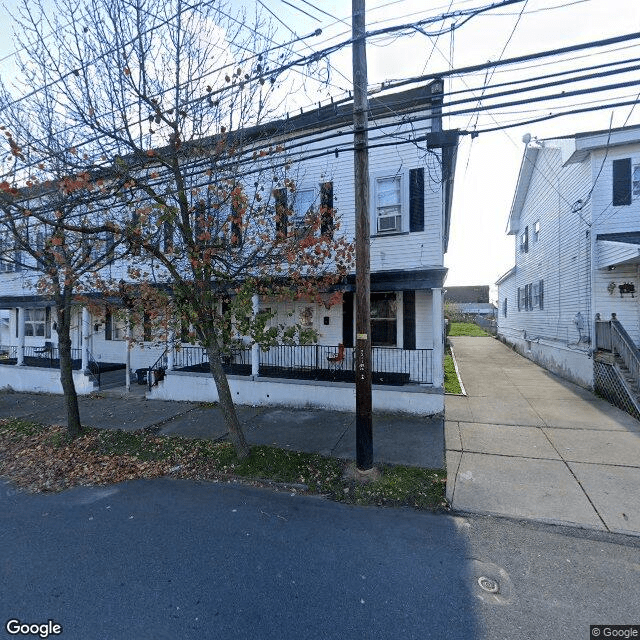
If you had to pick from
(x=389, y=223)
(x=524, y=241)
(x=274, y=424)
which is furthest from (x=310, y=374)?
(x=524, y=241)

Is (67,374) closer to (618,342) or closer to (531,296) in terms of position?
(618,342)

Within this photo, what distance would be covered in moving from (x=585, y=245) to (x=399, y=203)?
6.47 m

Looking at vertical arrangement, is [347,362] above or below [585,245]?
below

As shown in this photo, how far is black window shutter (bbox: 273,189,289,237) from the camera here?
6.08m

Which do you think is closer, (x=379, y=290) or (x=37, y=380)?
(x=379, y=290)

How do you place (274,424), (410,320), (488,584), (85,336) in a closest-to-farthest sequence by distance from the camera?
1. (488,584)
2. (274,424)
3. (410,320)
4. (85,336)

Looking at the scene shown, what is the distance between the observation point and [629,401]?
7.84 m

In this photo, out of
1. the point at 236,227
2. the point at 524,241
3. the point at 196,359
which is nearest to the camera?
the point at 236,227

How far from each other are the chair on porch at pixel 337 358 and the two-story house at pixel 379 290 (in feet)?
0.09

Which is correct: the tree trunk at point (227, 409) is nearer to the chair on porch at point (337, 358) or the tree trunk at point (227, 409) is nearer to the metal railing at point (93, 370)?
the chair on porch at point (337, 358)

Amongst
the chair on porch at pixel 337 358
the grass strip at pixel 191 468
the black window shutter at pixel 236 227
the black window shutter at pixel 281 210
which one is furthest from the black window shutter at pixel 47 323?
the black window shutter at pixel 281 210

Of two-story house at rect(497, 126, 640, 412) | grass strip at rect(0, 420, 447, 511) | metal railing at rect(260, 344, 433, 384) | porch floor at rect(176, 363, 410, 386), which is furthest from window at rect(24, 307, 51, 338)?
two-story house at rect(497, 126, 640, 412)

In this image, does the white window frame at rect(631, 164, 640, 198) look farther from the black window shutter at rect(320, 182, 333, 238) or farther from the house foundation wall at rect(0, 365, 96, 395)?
the house foundation wall at rect(0, 365, 96, 395)

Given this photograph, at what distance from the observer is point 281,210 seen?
6086mm
